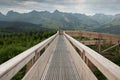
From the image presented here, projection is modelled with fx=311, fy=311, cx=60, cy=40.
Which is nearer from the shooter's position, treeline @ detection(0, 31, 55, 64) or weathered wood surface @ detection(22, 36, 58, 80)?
weathered wood surface @ detection(22, 36, 58, 80)

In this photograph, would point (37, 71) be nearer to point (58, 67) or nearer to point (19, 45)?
point (58, 67)

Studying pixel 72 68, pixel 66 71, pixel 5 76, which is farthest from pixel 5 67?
pixel 72 68

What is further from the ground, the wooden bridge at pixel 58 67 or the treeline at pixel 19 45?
the wooden bridge at pixel 58 67

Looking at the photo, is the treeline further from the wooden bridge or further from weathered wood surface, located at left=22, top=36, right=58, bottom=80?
weathered wood surface, located at left=22, top=36, right=58, bottom=80

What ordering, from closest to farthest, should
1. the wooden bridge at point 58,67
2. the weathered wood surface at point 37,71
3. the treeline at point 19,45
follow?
the wooden bridge at point 58,67 < the weathered wood surface at point 37,71 < the treeline at point 19,45

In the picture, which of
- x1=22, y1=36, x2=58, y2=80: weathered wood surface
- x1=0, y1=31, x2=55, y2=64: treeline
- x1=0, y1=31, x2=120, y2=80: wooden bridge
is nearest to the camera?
x1=0, y1=31, x2=120, y2=80: wooden bridge

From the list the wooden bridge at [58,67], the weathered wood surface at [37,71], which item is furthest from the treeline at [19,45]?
the weathered wood surface at [37,71]

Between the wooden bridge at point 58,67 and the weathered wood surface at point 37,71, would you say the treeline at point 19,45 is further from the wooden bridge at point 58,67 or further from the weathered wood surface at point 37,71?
the weathered wood surface at point 37,71

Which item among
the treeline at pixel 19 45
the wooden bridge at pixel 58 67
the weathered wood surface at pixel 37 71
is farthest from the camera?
the treeline at pixel 19 45

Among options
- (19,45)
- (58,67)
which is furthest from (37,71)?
(19,45)

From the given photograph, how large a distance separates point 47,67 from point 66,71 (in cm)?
116

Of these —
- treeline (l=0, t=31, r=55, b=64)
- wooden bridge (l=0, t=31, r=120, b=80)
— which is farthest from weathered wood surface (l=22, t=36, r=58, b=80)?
treeline (l=0, t=31, r=55, b=64)

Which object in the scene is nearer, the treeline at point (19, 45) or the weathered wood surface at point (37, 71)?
the weathered wood surface at point (37, 71)

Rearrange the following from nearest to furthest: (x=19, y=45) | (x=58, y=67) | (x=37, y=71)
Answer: (x=37, y=71), (x=58, y=67), (x=19, y=45)
